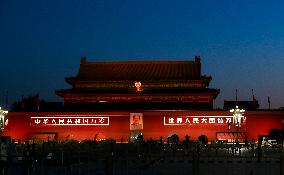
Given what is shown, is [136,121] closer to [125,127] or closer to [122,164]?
[125,127]

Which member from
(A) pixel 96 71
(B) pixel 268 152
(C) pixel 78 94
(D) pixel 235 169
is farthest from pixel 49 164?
(A) pixel 96 71

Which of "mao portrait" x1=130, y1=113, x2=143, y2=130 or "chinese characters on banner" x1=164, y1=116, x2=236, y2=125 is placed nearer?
"chinese characters on banner" x1=164, y1=116, x2=236, y2=125

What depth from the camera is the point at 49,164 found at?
869 inches

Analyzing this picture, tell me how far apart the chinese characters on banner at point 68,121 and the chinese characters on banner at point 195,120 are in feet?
17.9

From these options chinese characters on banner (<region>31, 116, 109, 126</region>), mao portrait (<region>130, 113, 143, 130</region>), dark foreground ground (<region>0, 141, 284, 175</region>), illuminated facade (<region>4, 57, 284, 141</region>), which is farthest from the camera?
chinese characters on banner (<region>31, 116, 109, 126</region>)

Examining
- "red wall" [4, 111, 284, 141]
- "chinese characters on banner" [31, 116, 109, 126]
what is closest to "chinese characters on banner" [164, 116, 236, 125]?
"red wall" [4, 111, 284, 141]

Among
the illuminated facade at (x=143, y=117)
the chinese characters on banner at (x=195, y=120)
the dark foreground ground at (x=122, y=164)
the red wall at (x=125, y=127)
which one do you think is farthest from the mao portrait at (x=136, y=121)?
the dark foreground ground at (x=122, y=164)

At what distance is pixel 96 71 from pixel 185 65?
8.82 metres

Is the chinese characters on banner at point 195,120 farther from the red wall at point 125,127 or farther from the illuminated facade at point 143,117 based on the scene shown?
the red wall at point 125,127

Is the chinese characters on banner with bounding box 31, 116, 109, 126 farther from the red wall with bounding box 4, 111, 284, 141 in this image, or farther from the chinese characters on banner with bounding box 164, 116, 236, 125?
the chinese characters on banner with bounding box 164, 116, 236, 125

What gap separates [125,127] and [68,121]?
4905 millimetres

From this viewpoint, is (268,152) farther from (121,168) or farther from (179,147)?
(121,168)

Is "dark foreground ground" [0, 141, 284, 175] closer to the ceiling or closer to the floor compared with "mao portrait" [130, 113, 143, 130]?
closer to the floor

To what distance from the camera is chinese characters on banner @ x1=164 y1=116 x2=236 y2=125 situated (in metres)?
43.7
